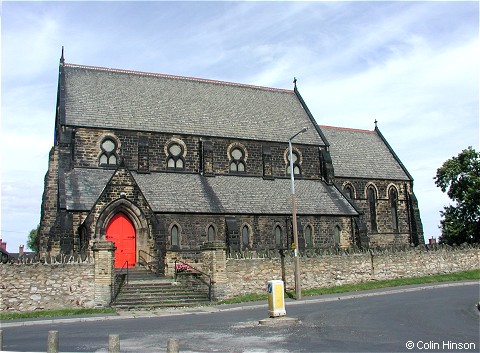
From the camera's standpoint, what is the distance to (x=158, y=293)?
24.0 meters

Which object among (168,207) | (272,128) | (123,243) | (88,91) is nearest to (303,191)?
(272,128)

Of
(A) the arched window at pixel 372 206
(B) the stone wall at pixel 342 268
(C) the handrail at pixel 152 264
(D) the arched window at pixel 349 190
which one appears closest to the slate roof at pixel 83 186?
(C) the handrail at pixel 152 264

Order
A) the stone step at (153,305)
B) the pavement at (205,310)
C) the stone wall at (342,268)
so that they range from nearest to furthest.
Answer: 1. the pavement at (205,310)
2. the stone step at (153,305)
3. the stone wall at (342,268)

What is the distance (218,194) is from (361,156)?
17.3m

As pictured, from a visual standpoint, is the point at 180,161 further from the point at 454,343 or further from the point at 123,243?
the point at 454,343

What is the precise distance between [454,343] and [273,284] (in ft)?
23.3

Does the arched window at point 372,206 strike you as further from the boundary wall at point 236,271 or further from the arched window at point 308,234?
the arched window at point 308,234

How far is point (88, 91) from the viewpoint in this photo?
35.7m

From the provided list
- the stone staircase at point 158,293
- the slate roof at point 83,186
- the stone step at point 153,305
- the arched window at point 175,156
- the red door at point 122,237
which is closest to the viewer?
the stone step at point 153,305

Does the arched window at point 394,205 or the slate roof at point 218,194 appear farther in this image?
the arched window at point 394,205

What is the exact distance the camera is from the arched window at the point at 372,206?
1690 inches

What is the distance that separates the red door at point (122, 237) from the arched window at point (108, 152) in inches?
220

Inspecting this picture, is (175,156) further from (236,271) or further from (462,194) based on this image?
(462,194)

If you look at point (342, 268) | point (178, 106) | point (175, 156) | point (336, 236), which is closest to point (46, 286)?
point (175, 156)
